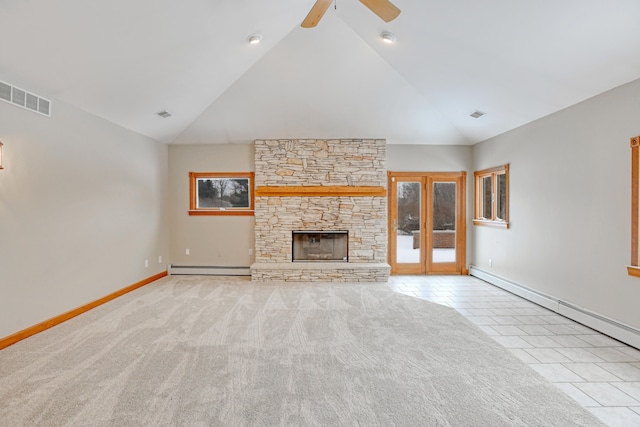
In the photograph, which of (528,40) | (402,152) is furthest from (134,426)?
(402,152)

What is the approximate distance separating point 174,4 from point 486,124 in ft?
15.4

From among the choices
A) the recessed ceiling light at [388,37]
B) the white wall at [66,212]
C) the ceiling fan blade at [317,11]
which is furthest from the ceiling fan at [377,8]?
the white wall at [66,212]

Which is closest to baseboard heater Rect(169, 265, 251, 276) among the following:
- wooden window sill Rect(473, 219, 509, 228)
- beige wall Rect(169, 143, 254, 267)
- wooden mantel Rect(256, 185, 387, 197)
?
→ beige wall Rect(169, 143, 254, 267)

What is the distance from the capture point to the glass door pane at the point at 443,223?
6.38m

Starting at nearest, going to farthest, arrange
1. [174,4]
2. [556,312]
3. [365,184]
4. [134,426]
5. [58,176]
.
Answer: [134,426] < [174,4] < [58,176] < [556,312] < [365,184]

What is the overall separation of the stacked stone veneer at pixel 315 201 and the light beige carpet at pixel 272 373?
2.07 meters

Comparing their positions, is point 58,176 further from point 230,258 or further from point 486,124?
point 486,124

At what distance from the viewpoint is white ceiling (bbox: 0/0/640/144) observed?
2809 mm

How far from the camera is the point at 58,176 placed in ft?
12.1

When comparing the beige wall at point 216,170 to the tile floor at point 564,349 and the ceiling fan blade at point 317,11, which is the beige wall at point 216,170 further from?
the ceiling fan blade at point 317,11

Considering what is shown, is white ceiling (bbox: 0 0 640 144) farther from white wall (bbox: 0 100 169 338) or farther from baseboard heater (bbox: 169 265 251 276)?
baseboard heater (bbox: 169 265 251 276)

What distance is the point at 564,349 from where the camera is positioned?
3.06m

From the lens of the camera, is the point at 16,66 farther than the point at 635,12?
Yes

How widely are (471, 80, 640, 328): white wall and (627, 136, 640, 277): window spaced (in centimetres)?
5
